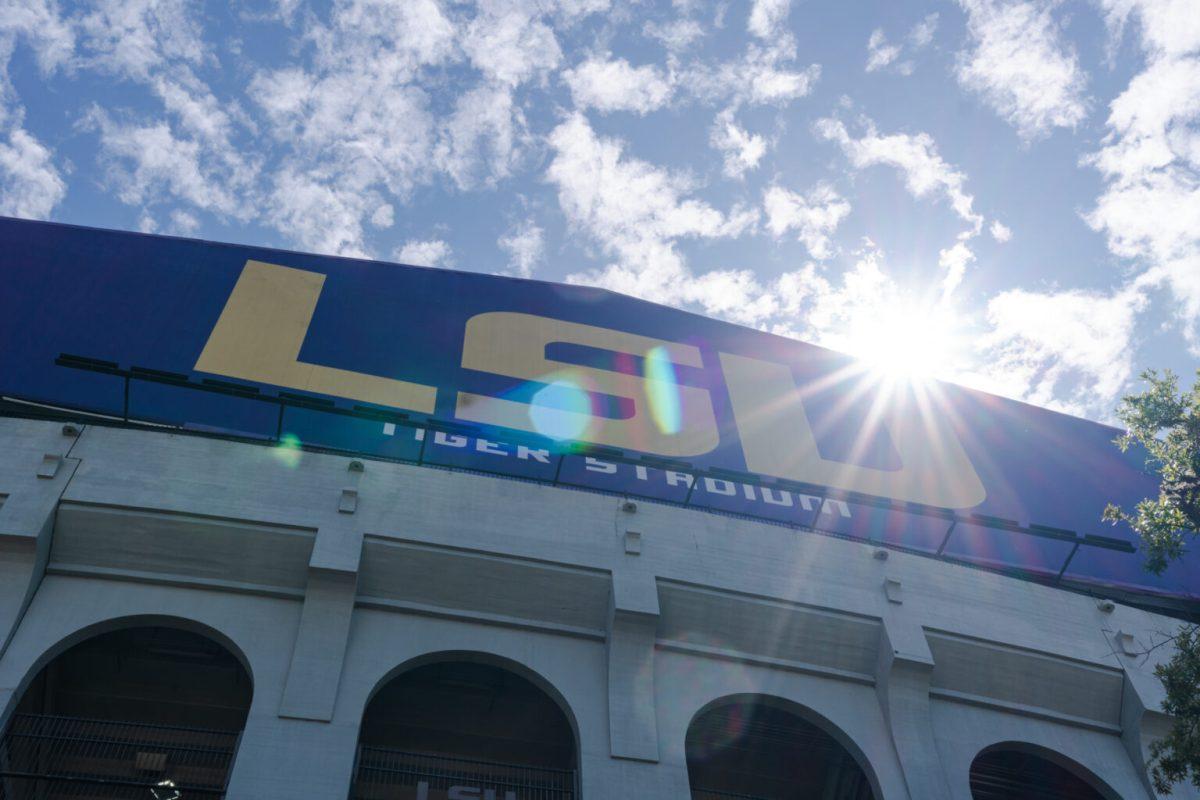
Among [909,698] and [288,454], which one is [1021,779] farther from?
[288,454]

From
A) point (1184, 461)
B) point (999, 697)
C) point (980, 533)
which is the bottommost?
point (999, 697)

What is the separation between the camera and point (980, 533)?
25938 millimetres

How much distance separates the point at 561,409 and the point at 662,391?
344cm

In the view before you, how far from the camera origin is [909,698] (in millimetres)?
18859

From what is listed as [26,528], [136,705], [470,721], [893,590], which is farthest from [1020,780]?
[26,528]

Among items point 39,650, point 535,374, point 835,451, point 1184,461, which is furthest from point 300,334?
point 1184,461

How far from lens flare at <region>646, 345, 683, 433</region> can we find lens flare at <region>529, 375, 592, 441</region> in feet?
Result: 6.70

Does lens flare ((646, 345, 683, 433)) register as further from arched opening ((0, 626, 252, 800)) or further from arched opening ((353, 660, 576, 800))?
arched opening ((0, 626, 252, 800))

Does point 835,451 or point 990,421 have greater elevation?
point 990,421

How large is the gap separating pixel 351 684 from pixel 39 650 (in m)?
5.36

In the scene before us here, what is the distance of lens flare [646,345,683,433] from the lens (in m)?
26.2

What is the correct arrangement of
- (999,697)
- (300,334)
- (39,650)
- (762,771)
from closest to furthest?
(39,650) < (999,697) < (762,771) < (300,334)

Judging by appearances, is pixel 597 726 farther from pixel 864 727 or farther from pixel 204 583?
pixel 204 583

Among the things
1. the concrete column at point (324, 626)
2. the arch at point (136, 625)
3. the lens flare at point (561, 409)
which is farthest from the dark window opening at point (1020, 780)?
the arch at point (136, 625)
